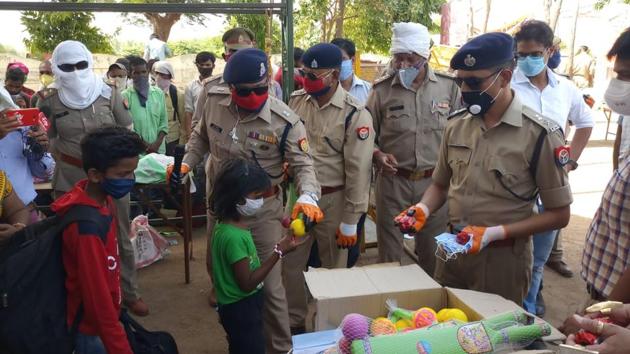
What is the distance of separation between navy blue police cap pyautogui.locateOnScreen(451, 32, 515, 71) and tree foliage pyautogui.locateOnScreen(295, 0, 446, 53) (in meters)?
12.3

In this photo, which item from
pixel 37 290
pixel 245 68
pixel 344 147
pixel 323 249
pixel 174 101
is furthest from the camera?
pixel 174 101

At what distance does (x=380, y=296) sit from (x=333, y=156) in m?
1.75

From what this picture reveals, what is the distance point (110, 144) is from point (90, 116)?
179 cm

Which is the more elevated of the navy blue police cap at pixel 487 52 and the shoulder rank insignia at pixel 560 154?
the navy blue police cap at pixel 487 52

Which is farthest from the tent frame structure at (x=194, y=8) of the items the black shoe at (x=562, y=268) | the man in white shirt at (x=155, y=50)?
the man in white shirt at (x=155, y=50)

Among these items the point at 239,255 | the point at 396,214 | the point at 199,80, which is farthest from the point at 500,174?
the point at 199,80

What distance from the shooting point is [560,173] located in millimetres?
2178

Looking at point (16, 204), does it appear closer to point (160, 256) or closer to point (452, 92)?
point (160, 256)

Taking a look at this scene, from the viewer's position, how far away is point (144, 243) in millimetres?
4996

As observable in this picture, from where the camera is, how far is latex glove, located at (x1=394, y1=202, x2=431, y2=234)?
2.37 m

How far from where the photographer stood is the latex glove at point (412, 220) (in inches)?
93.4

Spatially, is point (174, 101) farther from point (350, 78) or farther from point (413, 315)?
point (413, 315)

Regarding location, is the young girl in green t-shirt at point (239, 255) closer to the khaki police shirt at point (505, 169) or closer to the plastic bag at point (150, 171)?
the khaki police shirt at point (505, 169)

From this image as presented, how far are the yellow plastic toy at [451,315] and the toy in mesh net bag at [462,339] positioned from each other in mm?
198
